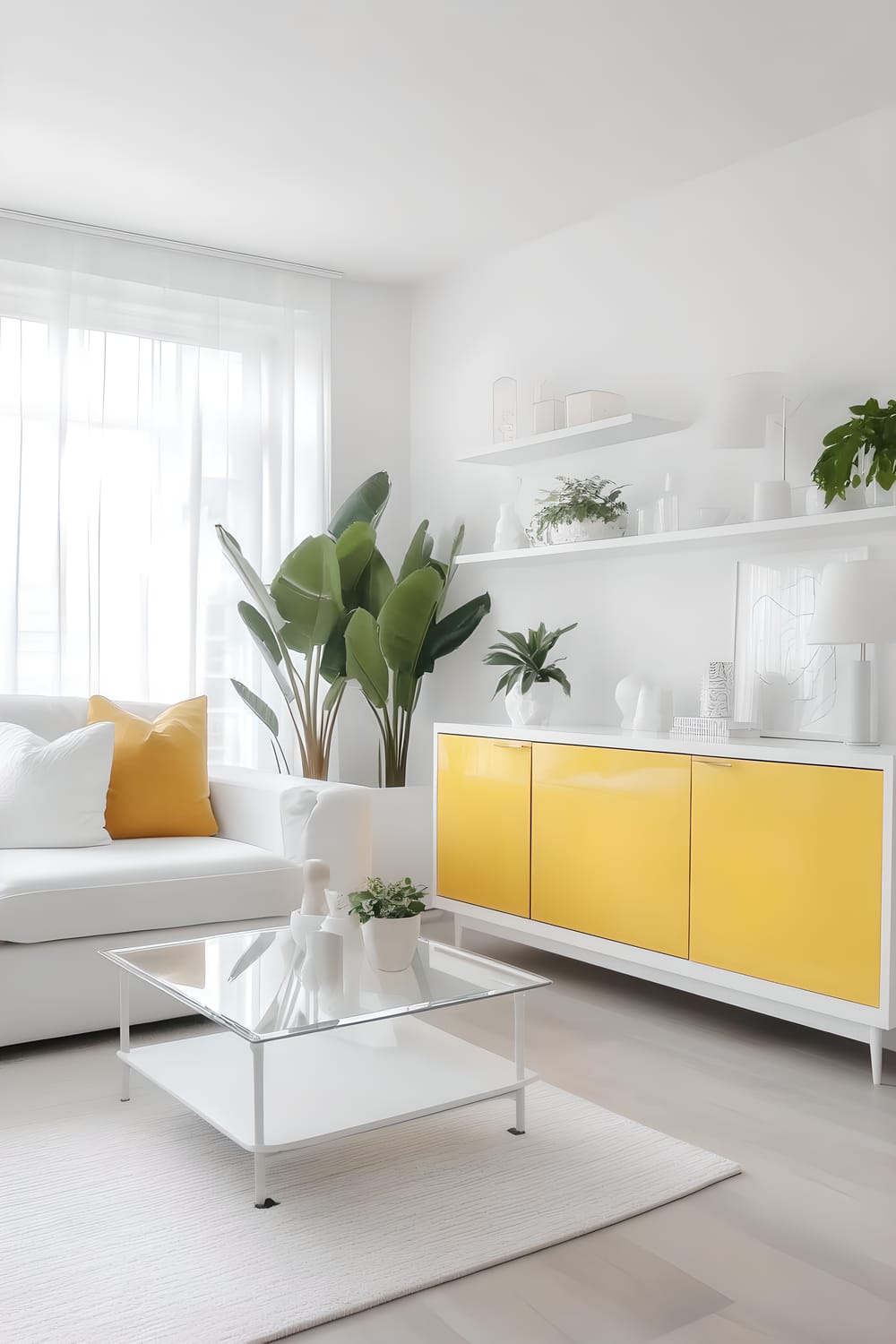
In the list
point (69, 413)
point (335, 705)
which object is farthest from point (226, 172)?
point (335, 705)

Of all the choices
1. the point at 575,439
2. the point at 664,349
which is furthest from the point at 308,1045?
the point at 664,349

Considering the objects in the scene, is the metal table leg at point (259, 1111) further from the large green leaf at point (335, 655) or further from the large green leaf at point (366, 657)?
the large green leaf at point (335, 655)

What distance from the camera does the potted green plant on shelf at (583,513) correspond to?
394 centimetres

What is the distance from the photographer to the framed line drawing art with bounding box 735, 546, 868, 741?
336 cm

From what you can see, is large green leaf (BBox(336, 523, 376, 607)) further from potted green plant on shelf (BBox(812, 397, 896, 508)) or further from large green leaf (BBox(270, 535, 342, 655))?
potted green plant on shelf (BBox(812, 397, 896, 508))

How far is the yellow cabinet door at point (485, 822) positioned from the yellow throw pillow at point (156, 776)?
2.82 feet

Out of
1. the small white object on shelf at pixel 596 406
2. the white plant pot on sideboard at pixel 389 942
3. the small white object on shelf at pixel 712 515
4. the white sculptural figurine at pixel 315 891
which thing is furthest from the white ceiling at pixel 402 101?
the white plant pot on sideboard at pixel 389 942

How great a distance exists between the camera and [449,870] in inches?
162

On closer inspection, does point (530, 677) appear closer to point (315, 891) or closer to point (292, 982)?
point (315, 891)

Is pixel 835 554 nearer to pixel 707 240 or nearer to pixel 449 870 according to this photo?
pixel 707 240

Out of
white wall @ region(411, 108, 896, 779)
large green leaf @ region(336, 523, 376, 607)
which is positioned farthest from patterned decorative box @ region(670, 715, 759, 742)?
large green leaf @ region(336, 523, 376, 607)

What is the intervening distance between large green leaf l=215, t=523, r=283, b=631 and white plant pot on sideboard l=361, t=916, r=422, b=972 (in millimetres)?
2202

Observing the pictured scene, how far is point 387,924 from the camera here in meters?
2.41

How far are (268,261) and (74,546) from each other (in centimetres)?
146
